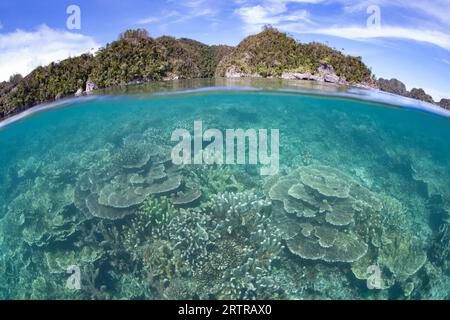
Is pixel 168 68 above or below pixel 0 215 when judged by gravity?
above

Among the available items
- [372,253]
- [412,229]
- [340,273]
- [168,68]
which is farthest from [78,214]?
[168,68]

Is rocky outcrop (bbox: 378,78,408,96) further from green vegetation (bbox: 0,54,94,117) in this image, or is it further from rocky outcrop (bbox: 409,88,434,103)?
green vegetation (bbox: 0,54,94,117)

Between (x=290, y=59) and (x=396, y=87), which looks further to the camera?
(x=290, y=59)

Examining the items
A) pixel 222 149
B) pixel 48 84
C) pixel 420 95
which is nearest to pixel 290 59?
pixel 420 95

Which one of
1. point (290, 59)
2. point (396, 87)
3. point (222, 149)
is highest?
point (290, 59)

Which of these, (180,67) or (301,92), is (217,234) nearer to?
(301,92)
